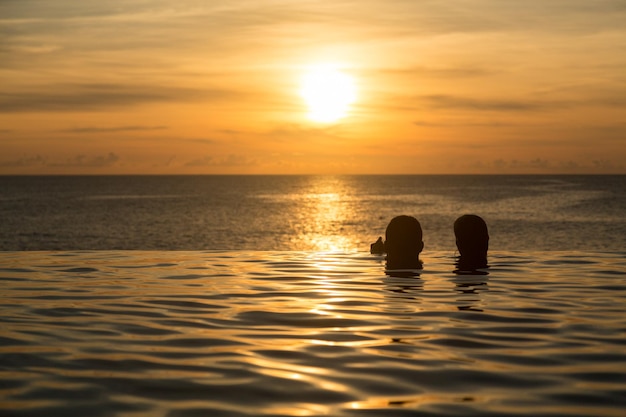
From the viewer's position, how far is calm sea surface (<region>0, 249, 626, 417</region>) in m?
9.15

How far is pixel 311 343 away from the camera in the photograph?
1230 cm

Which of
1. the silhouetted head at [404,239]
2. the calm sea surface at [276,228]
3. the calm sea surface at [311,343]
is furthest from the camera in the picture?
the calm sea surface at [276,228]

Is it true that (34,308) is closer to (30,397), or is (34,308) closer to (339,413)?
(30,397)

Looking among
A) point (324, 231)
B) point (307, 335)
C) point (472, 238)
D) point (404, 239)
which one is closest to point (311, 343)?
point (307, 335)

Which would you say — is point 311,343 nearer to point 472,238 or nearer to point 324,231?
point 472,238

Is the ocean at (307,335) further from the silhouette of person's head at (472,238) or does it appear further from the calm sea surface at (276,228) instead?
the calm sea surface at (276,228)

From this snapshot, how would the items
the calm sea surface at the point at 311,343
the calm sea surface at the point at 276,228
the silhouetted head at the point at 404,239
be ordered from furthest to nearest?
the calm sea surface at the point at 276,228, the silhouetted head at the point at 404,239, the calm sea surface at the point at 311,343

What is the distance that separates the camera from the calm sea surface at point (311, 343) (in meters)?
9.15

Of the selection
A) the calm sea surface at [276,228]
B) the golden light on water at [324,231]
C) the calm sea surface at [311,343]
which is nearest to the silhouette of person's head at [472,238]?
the calm sea surface at [311,343]

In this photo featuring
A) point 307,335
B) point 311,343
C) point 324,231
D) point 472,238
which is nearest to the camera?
point 311,343

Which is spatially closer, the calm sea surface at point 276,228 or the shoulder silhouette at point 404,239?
the shoulder silhouette at point 404,239

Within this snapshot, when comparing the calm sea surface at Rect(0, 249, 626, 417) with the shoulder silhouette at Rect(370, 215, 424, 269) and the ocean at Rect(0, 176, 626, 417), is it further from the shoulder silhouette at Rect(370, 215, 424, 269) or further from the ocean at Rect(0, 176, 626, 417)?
the shoulder silhouette at Rect(370, 215, 424, 269)

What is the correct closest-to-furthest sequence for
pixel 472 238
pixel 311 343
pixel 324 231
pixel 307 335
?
pixel 311 343, pixel 307 335, pixel 472 238, pixel 324 231

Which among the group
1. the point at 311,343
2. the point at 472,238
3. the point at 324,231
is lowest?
the point at 324,231
